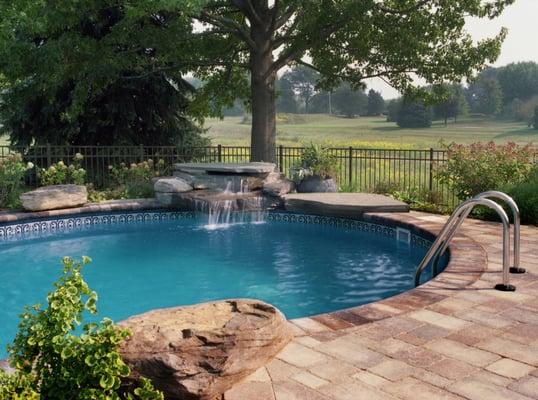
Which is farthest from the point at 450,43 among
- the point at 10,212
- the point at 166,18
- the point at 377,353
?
the point at 377,353

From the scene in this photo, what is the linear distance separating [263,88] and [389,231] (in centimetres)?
645

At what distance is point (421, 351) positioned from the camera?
371cm

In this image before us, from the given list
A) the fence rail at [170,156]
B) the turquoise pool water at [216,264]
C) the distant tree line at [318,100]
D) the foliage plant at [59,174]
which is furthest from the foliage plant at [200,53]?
the distant tree line at [318,100]

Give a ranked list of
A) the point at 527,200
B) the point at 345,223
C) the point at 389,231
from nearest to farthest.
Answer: the point at 527,200, the point at 389,231, the point at 345,223

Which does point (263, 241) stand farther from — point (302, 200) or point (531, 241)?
point (531, 241)

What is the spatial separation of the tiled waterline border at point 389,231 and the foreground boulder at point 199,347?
0.94 meters

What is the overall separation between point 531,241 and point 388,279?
2.05 m

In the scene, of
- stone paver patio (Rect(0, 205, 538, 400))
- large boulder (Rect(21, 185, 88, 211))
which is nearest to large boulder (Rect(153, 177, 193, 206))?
large boulder (Rect(21, 185, 88, 211))

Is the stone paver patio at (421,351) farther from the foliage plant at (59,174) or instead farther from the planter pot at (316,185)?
the foliage plant at (59,174)

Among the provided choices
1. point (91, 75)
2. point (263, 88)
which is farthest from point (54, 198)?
point (263, 88)

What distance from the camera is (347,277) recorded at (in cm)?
720

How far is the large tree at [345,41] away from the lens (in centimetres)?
1273

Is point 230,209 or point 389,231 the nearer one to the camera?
point 389,231

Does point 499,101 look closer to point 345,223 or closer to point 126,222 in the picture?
point 345,223
